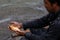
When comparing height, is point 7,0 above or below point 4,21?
above

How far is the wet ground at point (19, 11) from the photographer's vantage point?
489cm

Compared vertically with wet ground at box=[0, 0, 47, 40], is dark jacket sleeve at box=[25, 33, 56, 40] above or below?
below

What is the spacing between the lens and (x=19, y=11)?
17.7 feet

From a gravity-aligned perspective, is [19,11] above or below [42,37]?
above

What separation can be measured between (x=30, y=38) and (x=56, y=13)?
1.83 feet

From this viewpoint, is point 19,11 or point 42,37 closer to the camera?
point 42,37

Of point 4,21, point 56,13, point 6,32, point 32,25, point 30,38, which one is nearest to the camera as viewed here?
point 56,13

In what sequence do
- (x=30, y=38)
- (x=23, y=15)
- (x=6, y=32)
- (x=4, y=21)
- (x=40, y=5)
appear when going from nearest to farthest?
1. (x=30, y=38)
2. (x=6, y=32)
3. (x=4, y=21)
4. (x=23, y=15)
5. (x=40, y=5)

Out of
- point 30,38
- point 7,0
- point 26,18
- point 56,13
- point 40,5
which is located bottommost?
point 30,38

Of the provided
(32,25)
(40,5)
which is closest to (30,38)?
(32,25)

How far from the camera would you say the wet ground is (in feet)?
16.0

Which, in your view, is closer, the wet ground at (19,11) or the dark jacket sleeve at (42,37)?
the dark jacket sleeve at (42,37)

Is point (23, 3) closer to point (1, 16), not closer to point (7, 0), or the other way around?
point (7, 0)

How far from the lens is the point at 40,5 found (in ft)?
19.1
